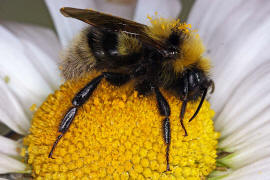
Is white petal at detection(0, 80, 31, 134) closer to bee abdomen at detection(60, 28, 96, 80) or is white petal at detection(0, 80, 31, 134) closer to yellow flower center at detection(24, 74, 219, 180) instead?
yellow flower center at detection(24, 74, 219, 180)

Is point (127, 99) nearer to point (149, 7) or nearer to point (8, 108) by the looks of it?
point (8, 108)

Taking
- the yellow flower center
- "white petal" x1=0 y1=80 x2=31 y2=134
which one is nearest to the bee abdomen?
the yellow flower center

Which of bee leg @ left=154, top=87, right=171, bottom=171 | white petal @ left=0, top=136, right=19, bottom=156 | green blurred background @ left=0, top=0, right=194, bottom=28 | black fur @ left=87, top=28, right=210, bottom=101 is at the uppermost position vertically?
green blurred background @ left=0, top=0, right=194, bottom=28

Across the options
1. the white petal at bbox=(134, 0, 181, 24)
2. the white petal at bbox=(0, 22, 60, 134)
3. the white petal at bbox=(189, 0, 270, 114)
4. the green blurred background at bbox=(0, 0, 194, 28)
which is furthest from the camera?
the green blurred background at bbox=(0, 0, 194, 28)

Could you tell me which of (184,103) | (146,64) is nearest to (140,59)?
(146,64)

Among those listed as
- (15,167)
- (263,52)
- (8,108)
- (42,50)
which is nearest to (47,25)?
(42,50)

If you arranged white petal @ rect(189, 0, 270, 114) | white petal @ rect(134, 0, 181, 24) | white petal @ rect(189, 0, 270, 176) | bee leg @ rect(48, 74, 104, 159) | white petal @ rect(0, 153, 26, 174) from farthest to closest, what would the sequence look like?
white petal @ rect(134, 0, 181, 24) → white petal @ rect(189, 0, 270, 114) → white petal @ rect(189, 0, 270, 176) → white petal @ rect(0, 153, 26, 174) → bee leg @ rect(48, 74, 104, 159)

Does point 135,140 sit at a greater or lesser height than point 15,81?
lesser

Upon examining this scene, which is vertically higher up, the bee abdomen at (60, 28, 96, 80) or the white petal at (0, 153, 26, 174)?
the bee abdomen at (60, 28, 96, 80)
